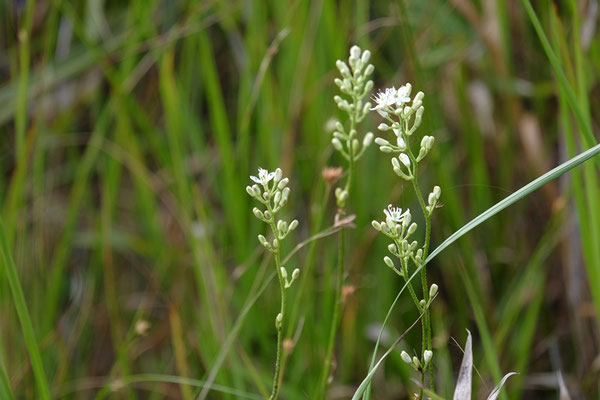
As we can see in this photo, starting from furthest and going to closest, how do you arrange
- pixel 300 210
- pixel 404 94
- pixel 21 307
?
1. pixel 300 210
2. pixel 21 307
3. pixel 404 94

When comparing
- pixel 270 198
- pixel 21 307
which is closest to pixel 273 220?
pixel 270 198

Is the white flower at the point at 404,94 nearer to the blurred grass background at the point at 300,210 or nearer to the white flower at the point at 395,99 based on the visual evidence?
the white flower at the point at 395,99

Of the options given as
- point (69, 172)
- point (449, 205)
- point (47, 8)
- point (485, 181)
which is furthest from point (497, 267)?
point (47, 8)

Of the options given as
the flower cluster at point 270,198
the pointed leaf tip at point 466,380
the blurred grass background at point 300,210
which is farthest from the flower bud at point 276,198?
the blurred grass background at point 300,210

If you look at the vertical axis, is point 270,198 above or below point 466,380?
above

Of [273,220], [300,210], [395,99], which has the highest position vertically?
[395,99]

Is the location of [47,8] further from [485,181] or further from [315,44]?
[485,181]

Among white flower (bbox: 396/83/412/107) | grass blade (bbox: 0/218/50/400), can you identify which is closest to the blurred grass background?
grass blade (bbox: 0/218/50/400)

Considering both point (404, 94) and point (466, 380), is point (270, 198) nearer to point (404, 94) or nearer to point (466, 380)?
point (404, 94)
